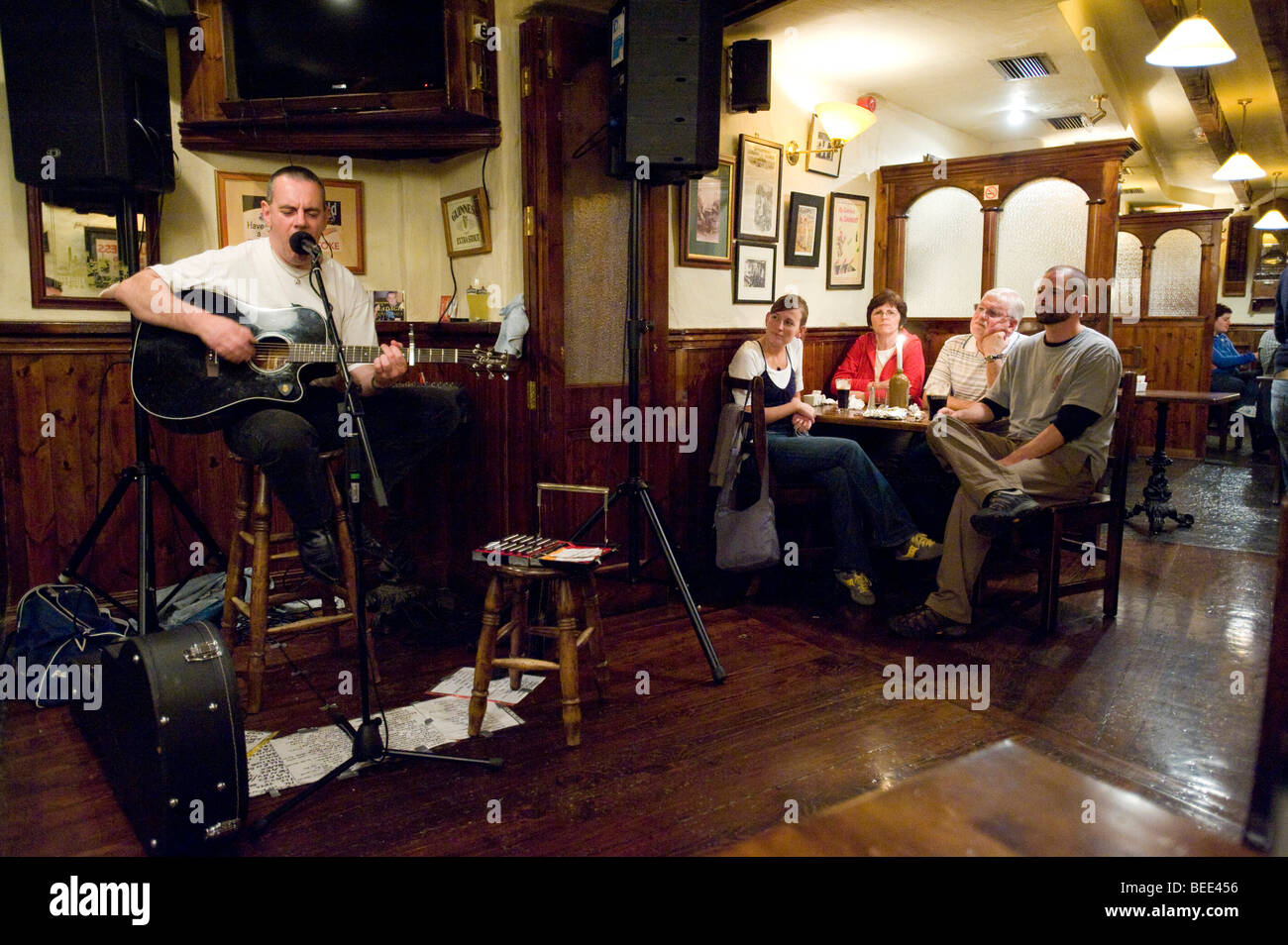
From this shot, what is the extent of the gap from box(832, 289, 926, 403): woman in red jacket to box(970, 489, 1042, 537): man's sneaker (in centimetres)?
144

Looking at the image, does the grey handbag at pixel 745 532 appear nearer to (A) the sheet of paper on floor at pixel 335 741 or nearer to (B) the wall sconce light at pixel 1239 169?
(A) the sheet of paper on floor at pixel 335 741

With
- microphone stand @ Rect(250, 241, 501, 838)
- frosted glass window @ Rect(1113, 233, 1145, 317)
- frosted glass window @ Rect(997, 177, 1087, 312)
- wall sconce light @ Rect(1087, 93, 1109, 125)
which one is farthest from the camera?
frosted glass window @ Rect(1113, 233, 1145, 317)

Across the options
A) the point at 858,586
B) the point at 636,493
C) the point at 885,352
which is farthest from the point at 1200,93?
the point at 636,493

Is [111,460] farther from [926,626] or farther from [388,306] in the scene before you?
A: [926,626]

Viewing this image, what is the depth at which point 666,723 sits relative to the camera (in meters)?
2.68

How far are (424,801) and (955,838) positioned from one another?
1.68 meters

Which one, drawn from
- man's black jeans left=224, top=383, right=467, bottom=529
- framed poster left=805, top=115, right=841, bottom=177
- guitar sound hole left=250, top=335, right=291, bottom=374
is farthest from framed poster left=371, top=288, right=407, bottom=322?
framed poster left=805, top=115, right=841, bottom=177

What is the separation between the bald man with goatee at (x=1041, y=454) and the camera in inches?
137

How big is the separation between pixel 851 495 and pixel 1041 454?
82 centimetres

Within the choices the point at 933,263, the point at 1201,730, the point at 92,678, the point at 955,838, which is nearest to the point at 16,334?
the point at 92,678

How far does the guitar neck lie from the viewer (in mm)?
2699

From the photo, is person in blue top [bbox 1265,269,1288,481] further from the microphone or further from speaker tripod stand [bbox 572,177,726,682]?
the microphone

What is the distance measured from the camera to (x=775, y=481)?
13.4 feet
